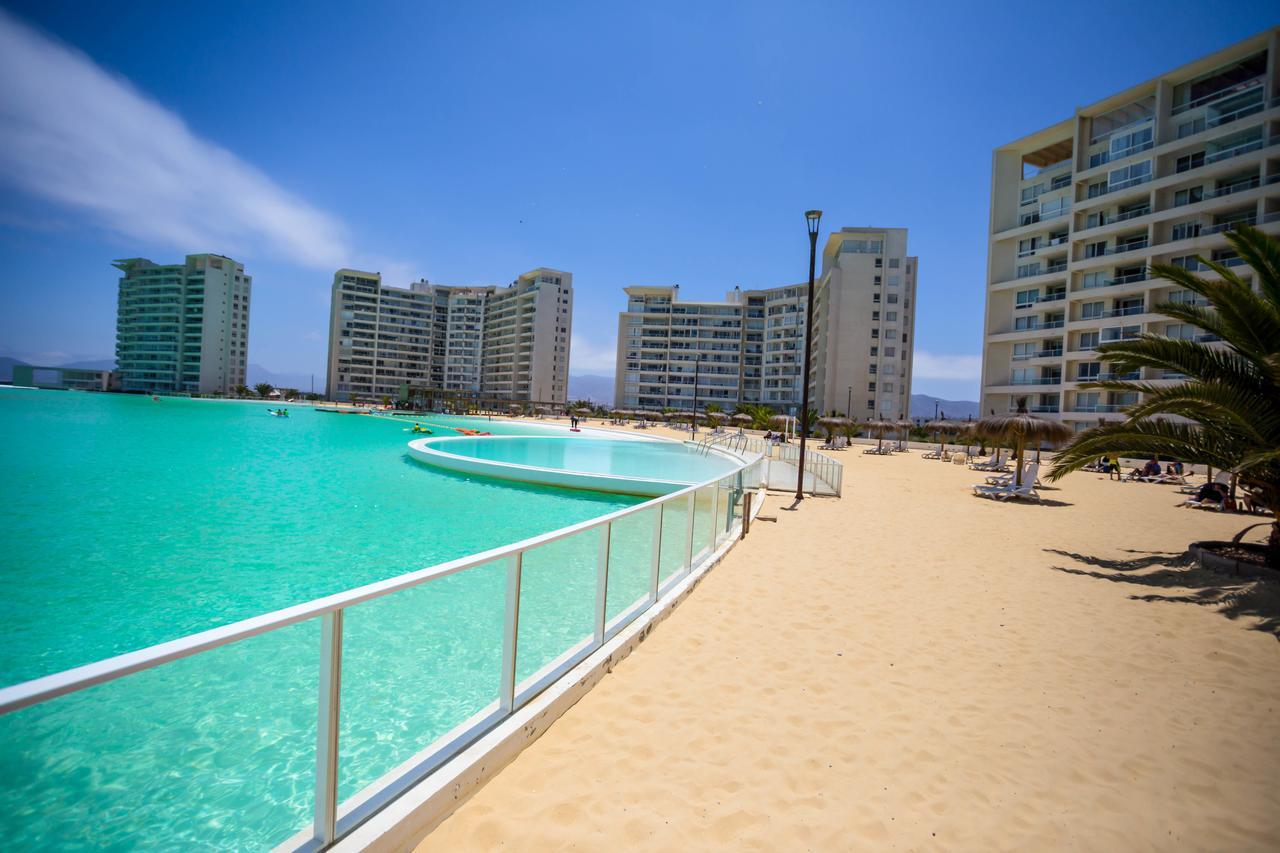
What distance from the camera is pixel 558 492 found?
16.7m

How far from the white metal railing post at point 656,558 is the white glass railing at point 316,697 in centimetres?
187

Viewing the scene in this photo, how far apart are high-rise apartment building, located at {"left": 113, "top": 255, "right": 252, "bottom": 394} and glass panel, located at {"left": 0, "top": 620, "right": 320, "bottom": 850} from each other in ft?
424

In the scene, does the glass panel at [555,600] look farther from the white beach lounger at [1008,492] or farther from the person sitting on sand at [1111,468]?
the person sitting on sand at [1111,468]

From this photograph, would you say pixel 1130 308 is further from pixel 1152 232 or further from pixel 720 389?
pixel 720 389

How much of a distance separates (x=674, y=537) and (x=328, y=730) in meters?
4.55

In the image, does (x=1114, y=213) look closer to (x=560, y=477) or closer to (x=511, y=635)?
(x=560, y=477)

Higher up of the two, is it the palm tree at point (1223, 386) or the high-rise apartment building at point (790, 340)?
the high-rise apartment building at point (790, 340)

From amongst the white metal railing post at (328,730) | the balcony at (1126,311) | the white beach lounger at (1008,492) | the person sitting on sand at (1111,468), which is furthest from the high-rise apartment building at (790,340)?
the white metal railing post at (328,730)

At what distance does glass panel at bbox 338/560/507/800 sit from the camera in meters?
2.67

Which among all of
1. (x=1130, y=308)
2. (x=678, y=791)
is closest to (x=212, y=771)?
(x=678, y=791)

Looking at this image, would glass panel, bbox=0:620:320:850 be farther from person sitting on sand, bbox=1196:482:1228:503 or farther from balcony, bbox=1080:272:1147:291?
balcony, bbox=1080:272:1147:291

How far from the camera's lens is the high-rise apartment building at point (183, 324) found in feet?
345

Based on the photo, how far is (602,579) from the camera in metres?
4.77

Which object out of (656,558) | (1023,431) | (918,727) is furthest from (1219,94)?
(918,727)
